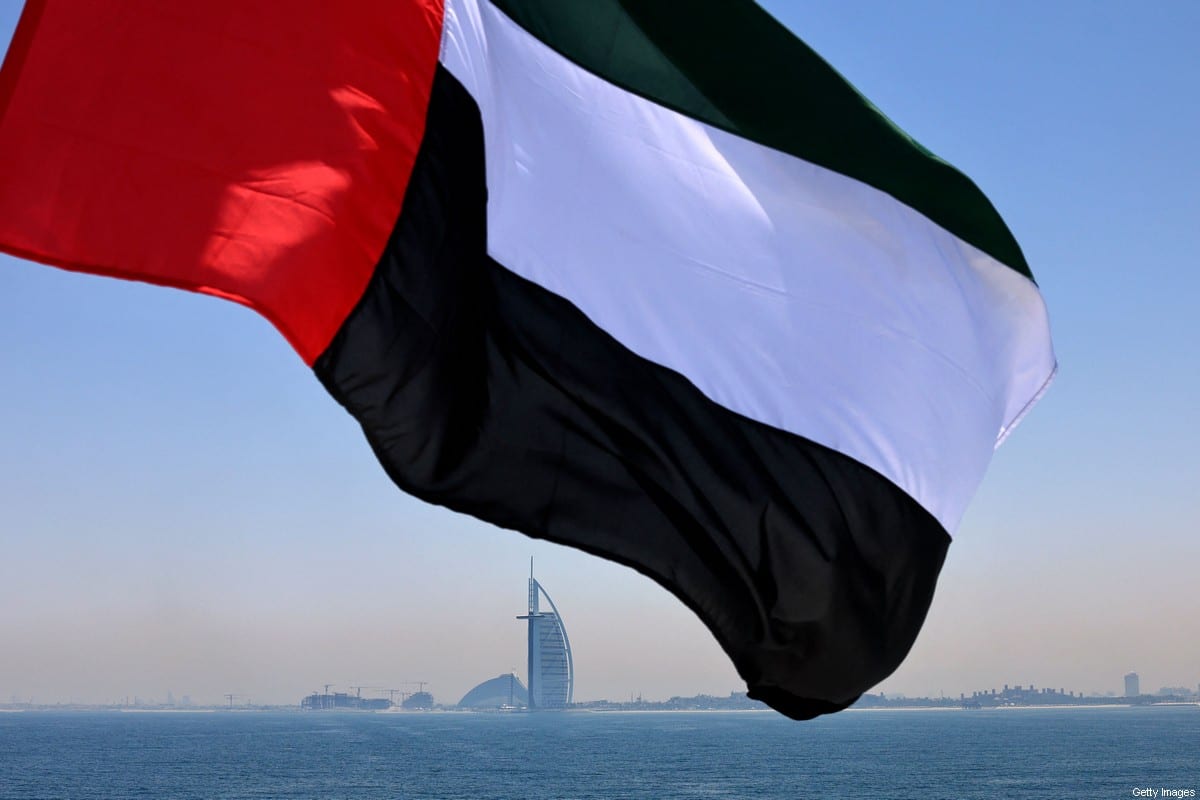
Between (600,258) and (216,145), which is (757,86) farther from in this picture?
(216,145)

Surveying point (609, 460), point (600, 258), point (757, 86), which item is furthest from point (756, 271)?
point (609, 460)

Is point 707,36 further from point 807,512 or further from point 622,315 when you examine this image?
point 807,512

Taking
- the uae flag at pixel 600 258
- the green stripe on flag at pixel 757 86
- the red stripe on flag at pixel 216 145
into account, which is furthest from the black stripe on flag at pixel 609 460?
the green stripe on flag at pixel 757 86

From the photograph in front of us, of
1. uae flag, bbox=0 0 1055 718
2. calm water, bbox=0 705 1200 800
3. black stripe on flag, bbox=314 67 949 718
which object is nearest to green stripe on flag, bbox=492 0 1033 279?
uae flag, bbox=0 0 1055 718

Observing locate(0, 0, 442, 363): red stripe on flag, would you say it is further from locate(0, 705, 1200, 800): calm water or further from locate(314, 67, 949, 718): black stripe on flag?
locate(0, 705, 1200, 800): calm water

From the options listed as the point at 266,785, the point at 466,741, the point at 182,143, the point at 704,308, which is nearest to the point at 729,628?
the point at 704,308

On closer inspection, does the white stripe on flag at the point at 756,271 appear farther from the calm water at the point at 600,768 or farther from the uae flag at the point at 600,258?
the calm water at the point at 600,768
